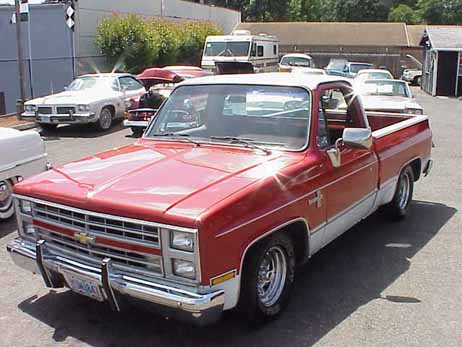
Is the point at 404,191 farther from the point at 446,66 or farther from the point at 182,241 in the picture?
the point at 446,66

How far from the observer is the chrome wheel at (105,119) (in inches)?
593

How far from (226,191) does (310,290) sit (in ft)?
5.17

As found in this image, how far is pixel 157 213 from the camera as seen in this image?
3.50m

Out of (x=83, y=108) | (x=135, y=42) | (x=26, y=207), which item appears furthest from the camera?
(x=135, y=42)

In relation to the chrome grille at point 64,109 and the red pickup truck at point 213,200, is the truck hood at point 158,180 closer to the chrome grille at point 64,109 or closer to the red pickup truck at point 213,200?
the red pickup truck at point 213,200

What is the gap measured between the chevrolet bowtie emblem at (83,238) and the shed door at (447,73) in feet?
94.9

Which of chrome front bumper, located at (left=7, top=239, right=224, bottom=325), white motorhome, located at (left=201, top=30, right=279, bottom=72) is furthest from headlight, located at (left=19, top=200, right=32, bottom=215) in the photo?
white motorhome, located at (left=201, top=30, right=279, bottom=72)

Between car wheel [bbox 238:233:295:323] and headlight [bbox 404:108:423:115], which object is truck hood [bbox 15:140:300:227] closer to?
car wheel [bbox 238:233:295:323]

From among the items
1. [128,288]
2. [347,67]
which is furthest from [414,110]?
[347,67]

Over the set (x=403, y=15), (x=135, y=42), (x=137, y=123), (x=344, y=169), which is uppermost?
(x=403, y=15)

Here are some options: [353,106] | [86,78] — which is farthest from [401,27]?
[353,106]

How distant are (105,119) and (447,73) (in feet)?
69.1

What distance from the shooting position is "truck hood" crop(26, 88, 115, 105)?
14.4m

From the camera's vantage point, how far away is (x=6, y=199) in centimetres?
669
